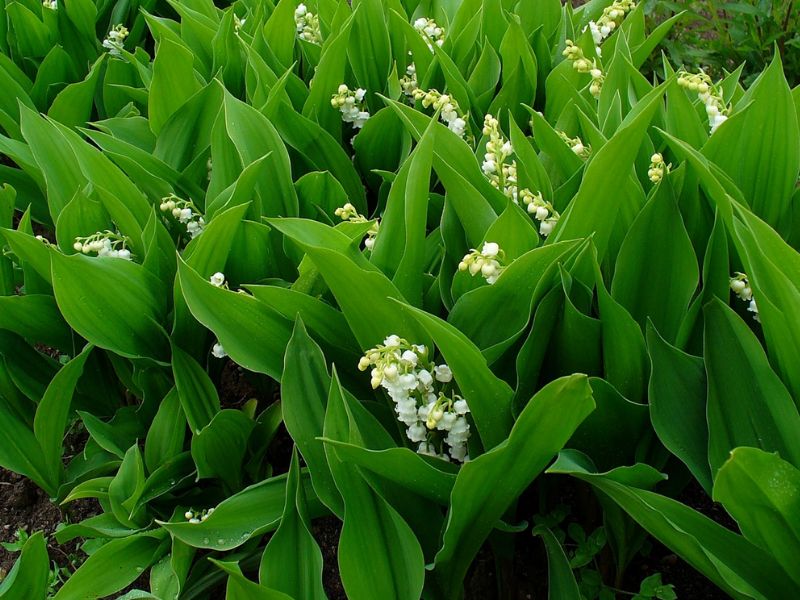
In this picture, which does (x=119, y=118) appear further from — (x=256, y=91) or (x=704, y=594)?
(x=704, y=594)

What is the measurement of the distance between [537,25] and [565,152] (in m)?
0.94

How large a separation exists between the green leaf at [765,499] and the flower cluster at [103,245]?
131cm

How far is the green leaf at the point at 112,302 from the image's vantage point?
1.72 metres

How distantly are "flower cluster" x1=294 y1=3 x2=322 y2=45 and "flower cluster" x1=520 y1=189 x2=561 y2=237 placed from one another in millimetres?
1234

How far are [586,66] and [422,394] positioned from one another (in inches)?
36.9

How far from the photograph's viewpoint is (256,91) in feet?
7.06

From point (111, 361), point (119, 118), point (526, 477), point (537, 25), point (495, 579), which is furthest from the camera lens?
point (537, 25)

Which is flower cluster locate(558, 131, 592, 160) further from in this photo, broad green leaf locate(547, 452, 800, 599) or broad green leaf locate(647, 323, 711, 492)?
broad green leaf locate(547, 452, 800, 599)

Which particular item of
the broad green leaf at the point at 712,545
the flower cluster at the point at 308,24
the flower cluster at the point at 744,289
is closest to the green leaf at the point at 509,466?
the broad green leaf at the point at 712,545

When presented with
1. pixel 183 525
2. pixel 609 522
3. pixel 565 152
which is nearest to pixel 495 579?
pixel 609 522

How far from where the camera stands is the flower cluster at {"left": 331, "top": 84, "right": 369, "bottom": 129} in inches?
85.7

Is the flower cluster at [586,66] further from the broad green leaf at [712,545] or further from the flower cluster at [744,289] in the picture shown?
the broad green leaf at [712,545]

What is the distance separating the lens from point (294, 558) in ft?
4.73

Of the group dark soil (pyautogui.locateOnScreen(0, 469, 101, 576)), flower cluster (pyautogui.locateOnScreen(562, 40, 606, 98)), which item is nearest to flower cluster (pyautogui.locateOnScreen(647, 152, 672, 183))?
flower cluster (pyautogui.locateOnScreen(562, 40, 606, 98))
